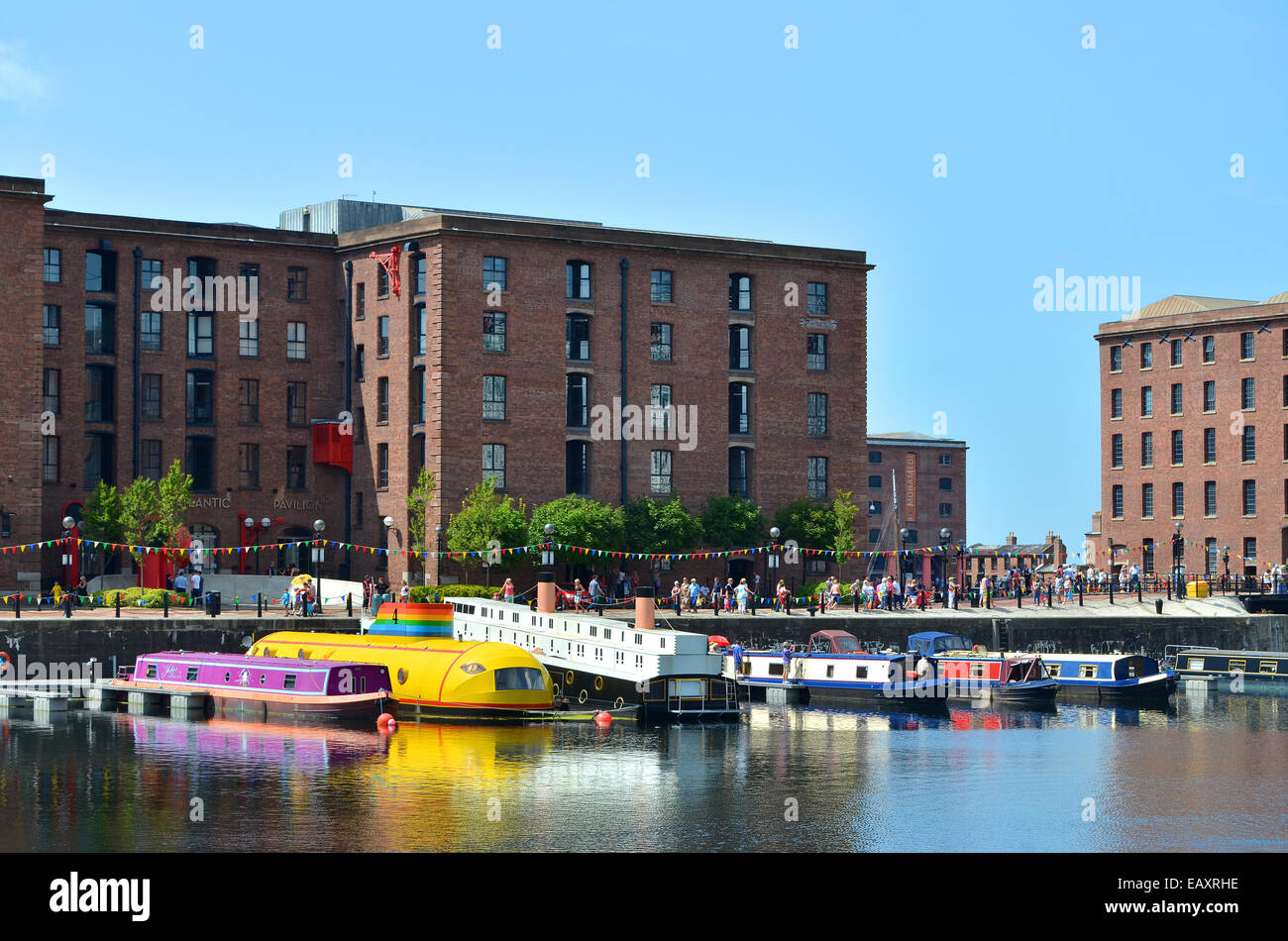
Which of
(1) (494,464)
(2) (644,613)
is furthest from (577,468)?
(2) (644,613)

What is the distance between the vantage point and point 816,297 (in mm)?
97125

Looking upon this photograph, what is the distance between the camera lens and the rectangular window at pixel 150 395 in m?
89.8

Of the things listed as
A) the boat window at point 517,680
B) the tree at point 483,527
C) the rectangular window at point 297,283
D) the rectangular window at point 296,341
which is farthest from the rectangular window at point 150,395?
the boat window at point 517,680

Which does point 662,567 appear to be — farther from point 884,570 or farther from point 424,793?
→ point 424,793

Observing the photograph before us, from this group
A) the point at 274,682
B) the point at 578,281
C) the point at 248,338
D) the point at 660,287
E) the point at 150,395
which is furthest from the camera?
the point at 660,287

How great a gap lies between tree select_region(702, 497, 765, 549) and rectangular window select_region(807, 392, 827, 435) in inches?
283

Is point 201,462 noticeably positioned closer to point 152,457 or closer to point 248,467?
point 248,467

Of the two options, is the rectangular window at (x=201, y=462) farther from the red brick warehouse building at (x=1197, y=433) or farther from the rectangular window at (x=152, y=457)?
the red brick warehouse building at (x=1197, y=433)

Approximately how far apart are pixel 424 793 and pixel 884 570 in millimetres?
67026

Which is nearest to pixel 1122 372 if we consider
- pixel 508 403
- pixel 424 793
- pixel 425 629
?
pixel 508 403

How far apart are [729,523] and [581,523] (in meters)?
9.11

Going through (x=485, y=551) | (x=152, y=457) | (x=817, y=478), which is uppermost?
(x=152, y=457)

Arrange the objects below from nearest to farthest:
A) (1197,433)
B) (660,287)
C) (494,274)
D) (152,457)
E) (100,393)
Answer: (494,274) < (100,393) < (152,457) < (660,287) < (1197,433)

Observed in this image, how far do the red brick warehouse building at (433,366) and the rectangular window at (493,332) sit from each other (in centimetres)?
15
